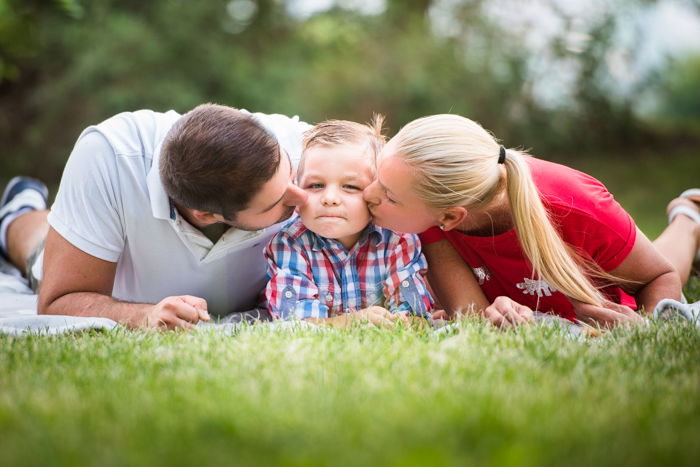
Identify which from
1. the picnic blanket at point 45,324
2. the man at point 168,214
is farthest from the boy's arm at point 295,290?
the picnic blanket at point 45,324

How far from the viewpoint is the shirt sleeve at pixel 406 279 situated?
3143mm

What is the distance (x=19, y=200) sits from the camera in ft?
15.2

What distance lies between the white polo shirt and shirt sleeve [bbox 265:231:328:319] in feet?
0.58

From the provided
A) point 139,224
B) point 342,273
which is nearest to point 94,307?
point 139,224

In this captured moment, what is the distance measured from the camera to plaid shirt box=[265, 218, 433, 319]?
3.04m

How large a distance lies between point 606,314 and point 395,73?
942 cm

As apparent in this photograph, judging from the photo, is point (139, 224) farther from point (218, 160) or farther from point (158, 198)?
point (218, 160)

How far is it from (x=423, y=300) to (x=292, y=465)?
1.72 meters

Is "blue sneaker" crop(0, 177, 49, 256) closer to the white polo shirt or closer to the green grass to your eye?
the white polo shirt

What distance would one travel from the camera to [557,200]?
308cm

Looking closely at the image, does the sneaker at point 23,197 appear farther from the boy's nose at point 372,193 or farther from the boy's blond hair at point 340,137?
the boy's nose at point 372,193

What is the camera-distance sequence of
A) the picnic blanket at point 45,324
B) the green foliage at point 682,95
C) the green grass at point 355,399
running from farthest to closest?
the green foliage at point 682,95
the picnic blanket at point 45,324
the green grass at point 355,399

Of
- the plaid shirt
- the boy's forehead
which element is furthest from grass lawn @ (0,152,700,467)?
the boy's forehead

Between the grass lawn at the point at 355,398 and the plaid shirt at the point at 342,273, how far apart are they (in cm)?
39
